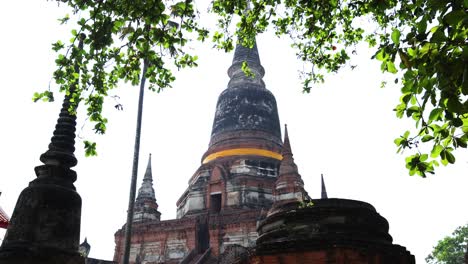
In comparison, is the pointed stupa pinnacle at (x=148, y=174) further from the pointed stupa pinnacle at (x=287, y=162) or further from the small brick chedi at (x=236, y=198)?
the pointed stupa pinnacle at (x=287, y=162)

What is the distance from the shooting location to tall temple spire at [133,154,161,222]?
24047 millimetres

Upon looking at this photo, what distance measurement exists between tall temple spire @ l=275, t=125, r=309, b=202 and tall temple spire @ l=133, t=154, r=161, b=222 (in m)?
→ 8.10

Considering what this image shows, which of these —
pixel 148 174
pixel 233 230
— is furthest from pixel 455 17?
pixel 148 174

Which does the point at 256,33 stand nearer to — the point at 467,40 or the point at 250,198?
the point at 467,40

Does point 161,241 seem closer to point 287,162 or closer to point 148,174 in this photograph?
point 148,174

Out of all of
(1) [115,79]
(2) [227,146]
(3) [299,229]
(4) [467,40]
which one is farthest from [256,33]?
(2) [227,146]

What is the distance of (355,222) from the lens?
7.54m

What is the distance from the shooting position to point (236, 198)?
22547 millimetres

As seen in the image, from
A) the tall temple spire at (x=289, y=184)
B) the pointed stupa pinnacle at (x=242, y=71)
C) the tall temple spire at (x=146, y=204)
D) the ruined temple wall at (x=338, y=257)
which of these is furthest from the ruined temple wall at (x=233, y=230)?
the ruined temple wall at (x=338, y=257)

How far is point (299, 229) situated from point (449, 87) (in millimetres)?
4950

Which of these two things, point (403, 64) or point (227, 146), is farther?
point (227, 146)

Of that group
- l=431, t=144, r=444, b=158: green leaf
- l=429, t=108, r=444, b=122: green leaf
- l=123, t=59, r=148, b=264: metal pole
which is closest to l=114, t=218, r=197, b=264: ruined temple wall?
l=123, t=59, r=148, b=264: metal pole

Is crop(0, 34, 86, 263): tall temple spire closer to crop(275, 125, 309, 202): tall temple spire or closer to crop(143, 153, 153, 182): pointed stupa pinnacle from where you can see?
crop(275, 125, 309, 202): tall temple spire

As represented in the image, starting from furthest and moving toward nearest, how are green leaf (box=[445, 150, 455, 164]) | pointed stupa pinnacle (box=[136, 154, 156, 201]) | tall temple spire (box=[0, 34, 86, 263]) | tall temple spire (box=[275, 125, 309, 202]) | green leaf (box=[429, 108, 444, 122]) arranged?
pointed stupa pinnacle (box=[136, 154, 156, 201]) < tall temple spire (box=[275, 125, 309, 202]) < tall temple spire (box=[0, 34, 86, 263]) < green leaf (box=[445, 150, 455, 164]) < green leaf (box=[429, 108, 444, 122])
